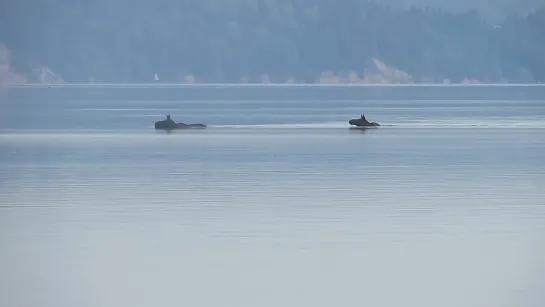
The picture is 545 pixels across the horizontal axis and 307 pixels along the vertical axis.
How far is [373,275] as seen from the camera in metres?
20.8

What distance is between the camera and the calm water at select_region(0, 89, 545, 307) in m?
19.9

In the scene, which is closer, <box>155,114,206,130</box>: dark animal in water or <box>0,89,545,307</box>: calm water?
<box>0,89,545,307</box>: calm water

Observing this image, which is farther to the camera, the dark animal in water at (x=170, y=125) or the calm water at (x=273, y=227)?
the dark animal in water at (x=170, y=125)

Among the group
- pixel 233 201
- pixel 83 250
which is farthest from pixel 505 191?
pixel 83 250

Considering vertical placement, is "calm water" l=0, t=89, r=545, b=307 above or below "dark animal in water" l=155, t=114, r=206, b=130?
below

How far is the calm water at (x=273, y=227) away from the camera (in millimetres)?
19875

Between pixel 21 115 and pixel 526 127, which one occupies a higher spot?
pixel 21 115

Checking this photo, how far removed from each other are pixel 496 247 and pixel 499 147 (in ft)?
93.9

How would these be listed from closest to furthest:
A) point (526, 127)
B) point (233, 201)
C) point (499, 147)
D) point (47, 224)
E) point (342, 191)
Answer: point (47, 224)
point (233, 201)
point (342, 191)
point (499, 147)
point (526, 127)

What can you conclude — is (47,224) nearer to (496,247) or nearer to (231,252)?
(231,252)

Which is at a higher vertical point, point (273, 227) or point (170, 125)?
point (170, 125)

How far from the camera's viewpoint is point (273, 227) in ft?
84.5

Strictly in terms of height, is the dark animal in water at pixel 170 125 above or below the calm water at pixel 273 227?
above

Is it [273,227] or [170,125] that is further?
[170,125]
